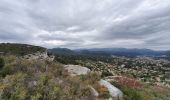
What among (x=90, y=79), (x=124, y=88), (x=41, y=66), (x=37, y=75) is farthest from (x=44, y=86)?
(x=124, y=88)

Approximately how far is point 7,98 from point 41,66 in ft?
10.6

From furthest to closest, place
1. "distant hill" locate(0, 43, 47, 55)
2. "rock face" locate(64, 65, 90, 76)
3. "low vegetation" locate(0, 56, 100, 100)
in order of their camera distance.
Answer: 1. "distant hill" locate(0, 43, 47, 55)
2. "rock face" locate(64, 65, 90, 76)
3. "low vegetation" locate(0, 56, 100, 100)

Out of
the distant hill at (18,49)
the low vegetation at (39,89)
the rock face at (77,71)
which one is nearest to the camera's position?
the low vegetation at (39,89)

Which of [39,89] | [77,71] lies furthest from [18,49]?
[39,89]

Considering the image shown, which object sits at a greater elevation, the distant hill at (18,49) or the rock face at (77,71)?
the distant hill at (18,49)

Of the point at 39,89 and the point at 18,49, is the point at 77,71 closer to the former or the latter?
the point at 39,89

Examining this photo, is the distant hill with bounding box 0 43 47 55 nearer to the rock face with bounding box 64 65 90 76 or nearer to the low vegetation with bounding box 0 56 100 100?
the rock face with bounding box 64 65 90 76

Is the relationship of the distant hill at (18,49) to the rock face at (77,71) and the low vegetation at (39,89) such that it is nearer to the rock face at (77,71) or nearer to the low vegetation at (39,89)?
the rock face at (77,71)

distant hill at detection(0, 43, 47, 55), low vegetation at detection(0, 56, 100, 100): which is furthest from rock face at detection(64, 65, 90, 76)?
distant hill at detection(0, 43, 47, 55)

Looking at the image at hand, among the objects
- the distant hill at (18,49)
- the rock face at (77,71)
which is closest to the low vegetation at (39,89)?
the rock face at (77,71)

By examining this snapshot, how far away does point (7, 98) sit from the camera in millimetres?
5438

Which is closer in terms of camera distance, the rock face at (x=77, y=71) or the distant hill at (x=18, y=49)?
the rock face at (x=77, y=71)

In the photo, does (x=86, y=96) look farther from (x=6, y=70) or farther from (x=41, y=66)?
(x=6, y=70)

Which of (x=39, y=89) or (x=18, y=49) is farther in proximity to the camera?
(x=18, y=49)
